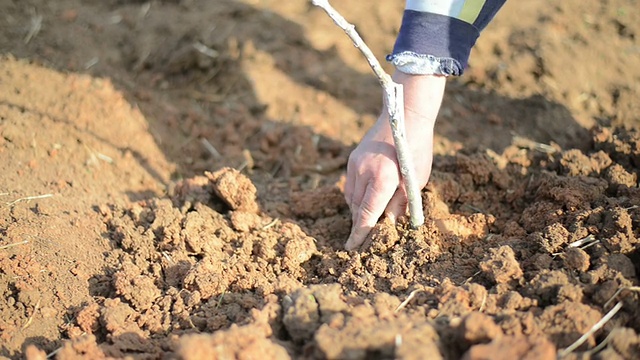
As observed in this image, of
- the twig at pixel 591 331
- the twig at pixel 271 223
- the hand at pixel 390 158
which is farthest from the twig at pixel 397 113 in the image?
the twig at pixel 591 331

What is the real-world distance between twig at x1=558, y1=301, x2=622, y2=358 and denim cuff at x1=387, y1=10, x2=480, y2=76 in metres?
1.00

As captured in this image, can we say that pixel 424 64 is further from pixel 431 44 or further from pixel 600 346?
pixel 600 346

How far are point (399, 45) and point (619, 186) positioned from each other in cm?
114

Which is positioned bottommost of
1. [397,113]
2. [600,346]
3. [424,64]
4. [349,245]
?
[349,245]

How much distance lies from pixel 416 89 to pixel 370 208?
506mm

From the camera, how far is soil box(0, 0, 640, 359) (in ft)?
6.12

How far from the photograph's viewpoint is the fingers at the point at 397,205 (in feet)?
7.79

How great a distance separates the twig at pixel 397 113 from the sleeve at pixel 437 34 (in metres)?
0.16

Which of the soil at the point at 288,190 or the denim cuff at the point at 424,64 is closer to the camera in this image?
the soil at the point at 288,190

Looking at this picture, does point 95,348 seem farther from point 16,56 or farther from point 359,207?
point 16,56

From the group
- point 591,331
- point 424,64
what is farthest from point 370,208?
point 591,331

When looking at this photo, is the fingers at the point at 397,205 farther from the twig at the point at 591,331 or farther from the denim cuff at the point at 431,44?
the twig at the point at 591,331

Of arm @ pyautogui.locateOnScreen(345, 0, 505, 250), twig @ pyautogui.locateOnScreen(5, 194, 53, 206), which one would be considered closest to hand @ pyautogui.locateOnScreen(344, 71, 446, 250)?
arm @ pyautogui.locateOnScreen(345, 0, 505, 250)

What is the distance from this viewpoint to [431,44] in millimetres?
2162
